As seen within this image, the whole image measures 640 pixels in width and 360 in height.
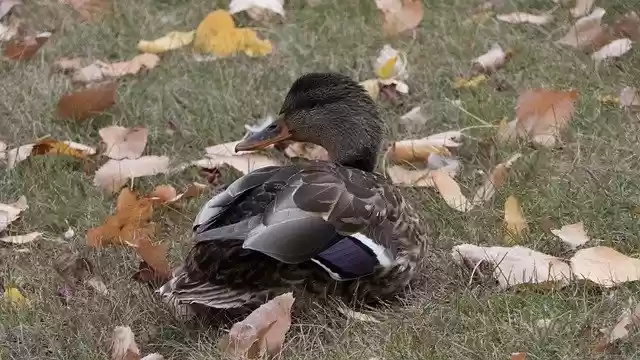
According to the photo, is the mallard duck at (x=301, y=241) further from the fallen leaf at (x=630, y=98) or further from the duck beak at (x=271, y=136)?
the fallen leaf at (x=630, y=98)

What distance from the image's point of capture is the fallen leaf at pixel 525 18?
4.94 m

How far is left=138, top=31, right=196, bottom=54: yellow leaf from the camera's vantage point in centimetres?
493

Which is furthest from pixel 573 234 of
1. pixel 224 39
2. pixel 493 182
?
pixel 224 39

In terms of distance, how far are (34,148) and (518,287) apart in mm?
1891

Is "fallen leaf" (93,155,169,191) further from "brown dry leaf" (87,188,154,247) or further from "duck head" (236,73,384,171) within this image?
"duck head" (236,73,384,171)

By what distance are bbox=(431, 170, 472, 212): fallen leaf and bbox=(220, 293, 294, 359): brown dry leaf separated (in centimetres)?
92

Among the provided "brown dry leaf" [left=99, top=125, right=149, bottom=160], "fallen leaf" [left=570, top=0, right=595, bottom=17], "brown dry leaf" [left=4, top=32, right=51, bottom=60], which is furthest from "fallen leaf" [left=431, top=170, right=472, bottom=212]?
"brown dry leaf" [left=4, top=32, right=51, bottom=60]

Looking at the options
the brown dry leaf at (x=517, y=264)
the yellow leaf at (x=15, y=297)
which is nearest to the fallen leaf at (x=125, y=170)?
the yellow leaf at (x=15, y=297)

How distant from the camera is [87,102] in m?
4.32

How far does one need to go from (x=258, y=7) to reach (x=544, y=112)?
1.84 m

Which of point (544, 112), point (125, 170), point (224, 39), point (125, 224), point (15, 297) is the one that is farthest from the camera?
point (224, 39)

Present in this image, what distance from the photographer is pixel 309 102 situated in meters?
3.39

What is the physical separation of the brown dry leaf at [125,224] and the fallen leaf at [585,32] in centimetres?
201

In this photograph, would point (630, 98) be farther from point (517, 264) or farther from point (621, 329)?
point (621, 329)
